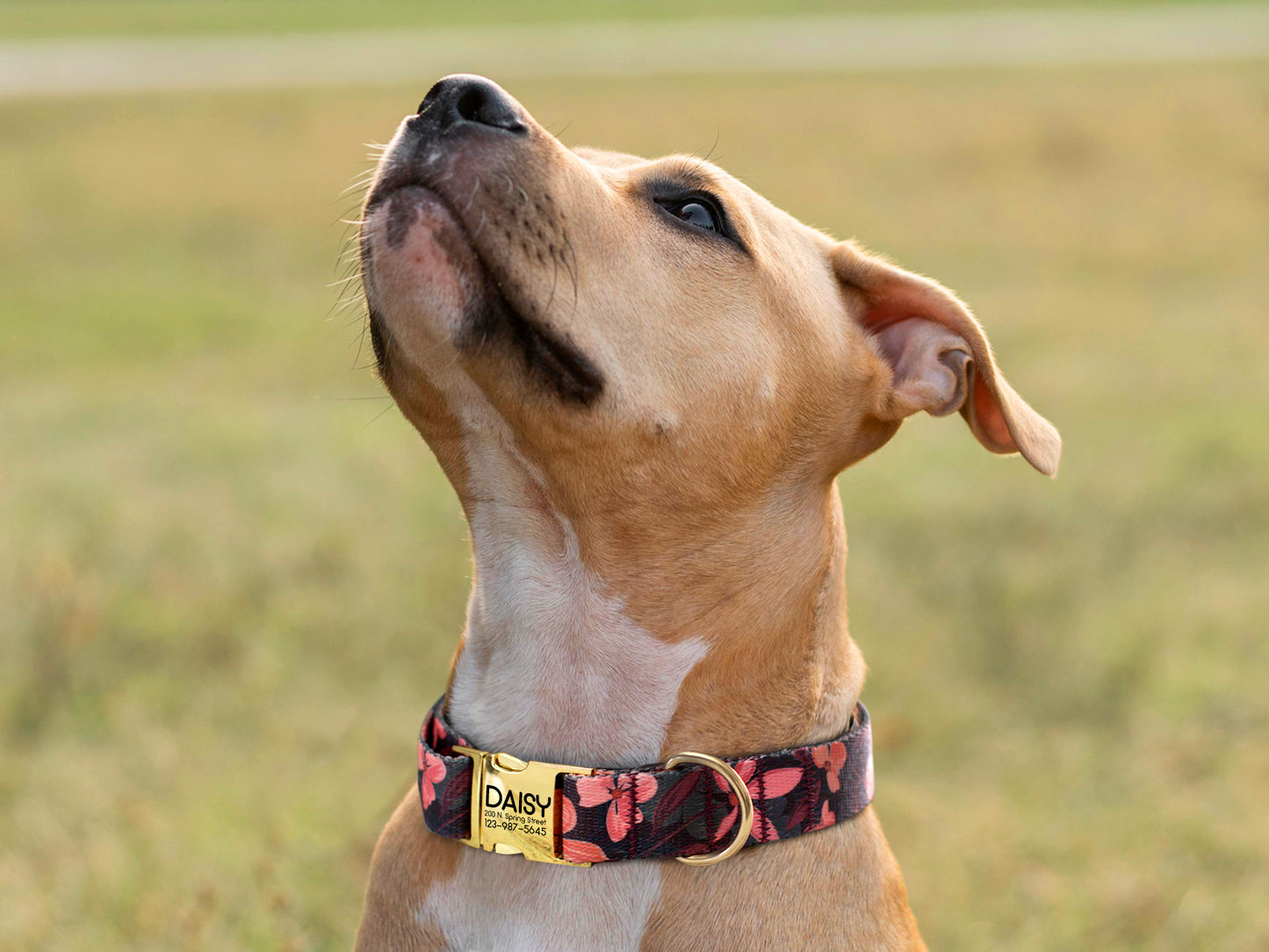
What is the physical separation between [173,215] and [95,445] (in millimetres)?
9044

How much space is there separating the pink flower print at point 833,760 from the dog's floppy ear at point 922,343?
0.95 meters

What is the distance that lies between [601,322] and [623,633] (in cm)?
74

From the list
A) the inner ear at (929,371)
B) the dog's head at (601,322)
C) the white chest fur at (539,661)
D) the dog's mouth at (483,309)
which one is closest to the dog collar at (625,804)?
the white chest fur at (539,661)

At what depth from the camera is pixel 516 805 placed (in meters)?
3.06

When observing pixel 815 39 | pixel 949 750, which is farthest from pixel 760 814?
pixel 815 39

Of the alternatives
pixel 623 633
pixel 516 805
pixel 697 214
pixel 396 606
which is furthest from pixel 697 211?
pixel 396 606

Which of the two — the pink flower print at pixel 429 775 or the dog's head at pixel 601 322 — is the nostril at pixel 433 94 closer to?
the dog's head at pixel 601 322

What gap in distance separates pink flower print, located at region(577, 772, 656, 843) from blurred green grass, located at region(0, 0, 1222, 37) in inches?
1425

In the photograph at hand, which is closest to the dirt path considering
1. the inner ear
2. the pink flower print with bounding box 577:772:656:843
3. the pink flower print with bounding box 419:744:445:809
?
the inner ear

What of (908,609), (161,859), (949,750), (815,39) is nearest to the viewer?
(161,859)

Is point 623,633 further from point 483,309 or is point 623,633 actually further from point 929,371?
point 929,371

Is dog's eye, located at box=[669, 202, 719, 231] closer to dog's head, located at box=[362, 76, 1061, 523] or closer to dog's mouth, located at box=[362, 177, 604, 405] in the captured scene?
dog's head, located at box=[362, 76, 1061, 523]

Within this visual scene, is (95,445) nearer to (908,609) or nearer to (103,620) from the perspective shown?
(103,620)

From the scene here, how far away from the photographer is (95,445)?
9.59 m
